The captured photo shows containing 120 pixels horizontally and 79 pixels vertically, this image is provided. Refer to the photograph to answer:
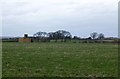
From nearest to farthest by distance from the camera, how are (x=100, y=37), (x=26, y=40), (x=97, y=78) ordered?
1. (x=97, y=78)
2. (x=26, y=40)
3. (x=100, y=37)

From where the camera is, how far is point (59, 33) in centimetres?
9994

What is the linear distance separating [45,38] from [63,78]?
86.4 metres

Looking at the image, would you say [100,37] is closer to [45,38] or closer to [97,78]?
[45,38]

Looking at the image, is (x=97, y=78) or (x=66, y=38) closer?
(x=97, y=78)

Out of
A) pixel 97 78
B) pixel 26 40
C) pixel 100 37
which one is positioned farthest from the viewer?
pixel 100 37

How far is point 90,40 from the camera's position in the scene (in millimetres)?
91312

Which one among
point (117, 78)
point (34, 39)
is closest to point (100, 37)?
point (34, 39)

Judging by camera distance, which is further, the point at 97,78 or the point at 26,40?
the point at 26,40

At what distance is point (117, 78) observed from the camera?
1284cm

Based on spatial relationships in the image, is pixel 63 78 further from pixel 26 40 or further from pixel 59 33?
pixel 59 33

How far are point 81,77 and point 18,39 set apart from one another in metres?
80.9

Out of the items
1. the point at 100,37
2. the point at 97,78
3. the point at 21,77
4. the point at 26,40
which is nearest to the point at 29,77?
the point at 21,77

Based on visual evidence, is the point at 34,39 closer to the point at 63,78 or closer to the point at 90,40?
the point at 90,40

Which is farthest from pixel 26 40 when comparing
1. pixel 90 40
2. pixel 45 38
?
pixel 90 40
